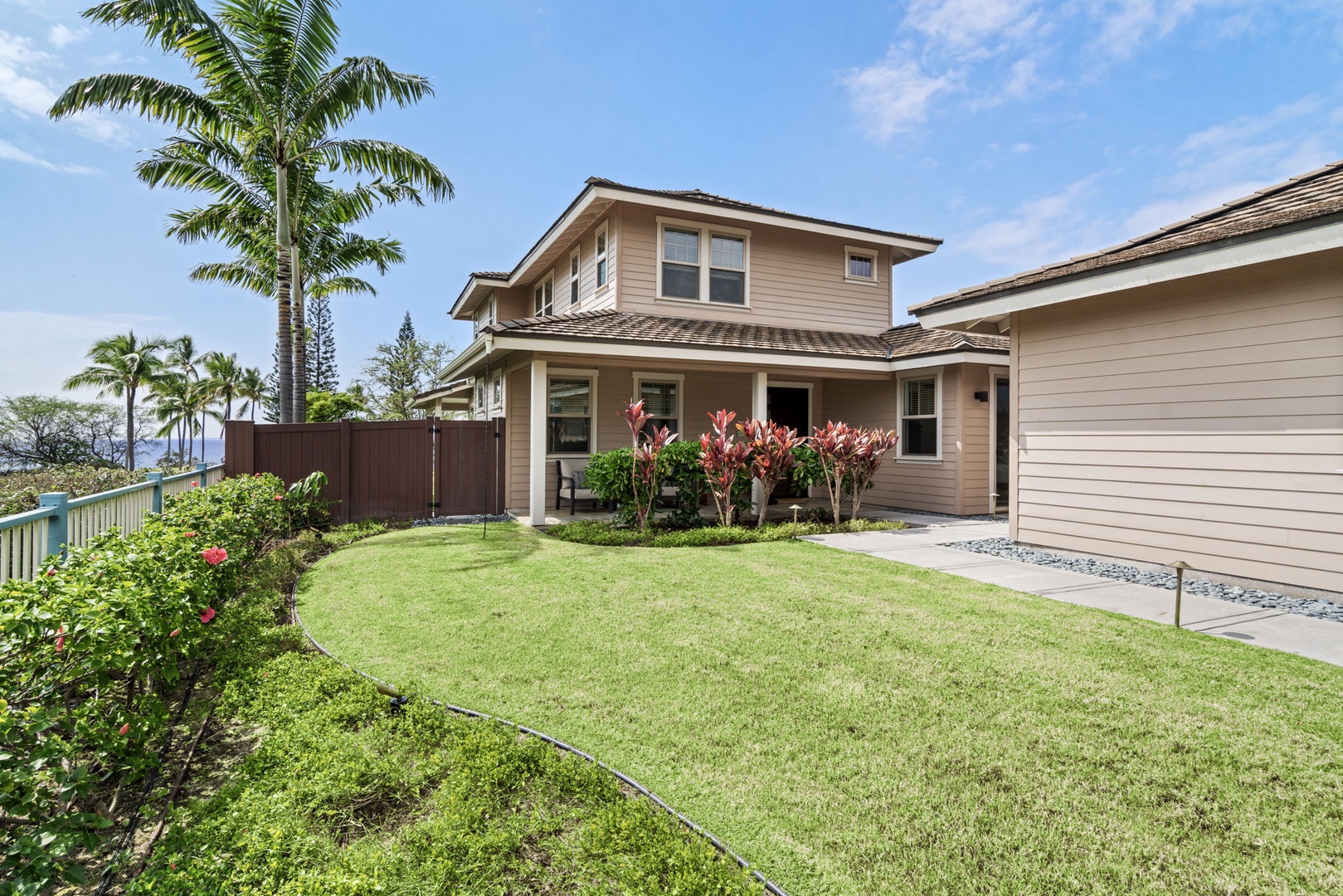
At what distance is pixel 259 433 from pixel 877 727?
32.6 feet

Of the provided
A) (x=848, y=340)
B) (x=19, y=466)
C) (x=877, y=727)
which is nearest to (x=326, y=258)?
(x=19, y=466)

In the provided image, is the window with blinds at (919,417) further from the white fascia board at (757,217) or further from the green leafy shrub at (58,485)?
the green leafy shrub at (58,485)

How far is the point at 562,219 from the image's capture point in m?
11.6

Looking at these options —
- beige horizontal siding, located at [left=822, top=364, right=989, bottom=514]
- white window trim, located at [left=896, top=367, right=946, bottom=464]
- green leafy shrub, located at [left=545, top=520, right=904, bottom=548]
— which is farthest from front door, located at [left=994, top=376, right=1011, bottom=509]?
green leafy shrub, located at [left=545, top=520, right=904, bottom=548]

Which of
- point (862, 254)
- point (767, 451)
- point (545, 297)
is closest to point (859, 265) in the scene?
point (862, 254)

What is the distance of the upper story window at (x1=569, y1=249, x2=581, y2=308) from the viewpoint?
42.3 feet

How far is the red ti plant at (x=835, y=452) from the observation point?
9273 mm

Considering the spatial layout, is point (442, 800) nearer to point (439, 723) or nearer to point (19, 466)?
point (439, 723)

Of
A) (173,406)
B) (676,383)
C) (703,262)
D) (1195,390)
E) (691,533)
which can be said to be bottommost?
(691,533)

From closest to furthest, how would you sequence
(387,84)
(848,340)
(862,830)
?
(862,830)
(387,84)
(848,340)

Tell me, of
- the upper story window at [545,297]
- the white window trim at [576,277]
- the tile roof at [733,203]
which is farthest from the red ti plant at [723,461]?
the upper story window at [545,297]

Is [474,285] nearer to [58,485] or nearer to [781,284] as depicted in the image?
[781,284]

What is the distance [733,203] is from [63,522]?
34.4 feet

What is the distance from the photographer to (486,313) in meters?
18.1
